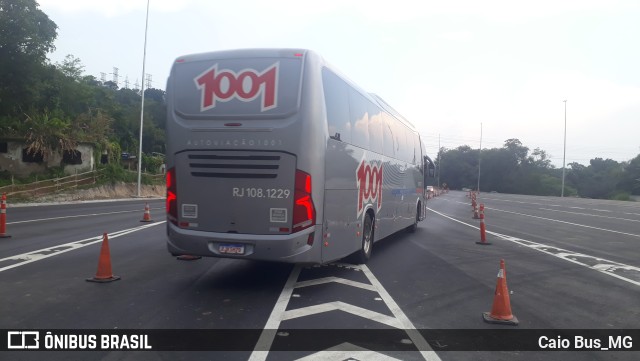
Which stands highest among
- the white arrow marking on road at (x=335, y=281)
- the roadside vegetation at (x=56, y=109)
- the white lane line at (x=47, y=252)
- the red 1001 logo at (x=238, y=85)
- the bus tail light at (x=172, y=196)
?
the roadside vegetation at (x=56, y=109)

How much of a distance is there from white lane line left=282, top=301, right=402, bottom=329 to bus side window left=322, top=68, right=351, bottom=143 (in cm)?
263

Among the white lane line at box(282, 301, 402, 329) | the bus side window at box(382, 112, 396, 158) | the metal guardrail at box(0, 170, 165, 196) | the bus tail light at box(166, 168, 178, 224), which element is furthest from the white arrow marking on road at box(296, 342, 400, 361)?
the metal guardrail at box(0, 170, 165, 196)

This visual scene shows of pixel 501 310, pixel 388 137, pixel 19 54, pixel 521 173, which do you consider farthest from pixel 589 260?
pixel 521 173

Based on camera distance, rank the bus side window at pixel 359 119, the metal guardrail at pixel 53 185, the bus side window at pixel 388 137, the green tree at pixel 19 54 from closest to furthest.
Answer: the bus side window at pixel 359 119 → the bus side window at pixel 388 137 → the metal guardrail at pixel 53 185 → the green tree at pixel 19 54

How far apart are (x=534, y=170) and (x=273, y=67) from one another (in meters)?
131

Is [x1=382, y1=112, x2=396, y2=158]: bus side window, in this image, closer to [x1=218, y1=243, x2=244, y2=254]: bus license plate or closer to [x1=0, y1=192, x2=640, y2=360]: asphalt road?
[x1=0, y1=192, x2=640, y2=360]: asphalt road

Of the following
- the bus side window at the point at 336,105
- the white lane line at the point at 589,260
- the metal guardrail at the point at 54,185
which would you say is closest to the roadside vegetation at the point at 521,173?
the metal guardrail at the point at 54,185

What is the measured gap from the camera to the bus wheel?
9.93m

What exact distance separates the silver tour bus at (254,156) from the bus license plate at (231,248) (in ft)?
0.05

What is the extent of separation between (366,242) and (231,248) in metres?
3.66

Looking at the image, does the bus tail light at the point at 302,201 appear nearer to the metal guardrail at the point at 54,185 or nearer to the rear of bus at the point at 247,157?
the rear of bus at the point at 247,157

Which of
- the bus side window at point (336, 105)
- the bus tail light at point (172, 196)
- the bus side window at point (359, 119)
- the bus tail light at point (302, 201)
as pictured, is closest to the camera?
the bus tail light at point (302, 201)

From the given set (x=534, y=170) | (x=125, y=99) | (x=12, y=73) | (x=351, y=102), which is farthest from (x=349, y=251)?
(x=534, y=170)

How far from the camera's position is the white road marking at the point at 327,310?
5.14m
